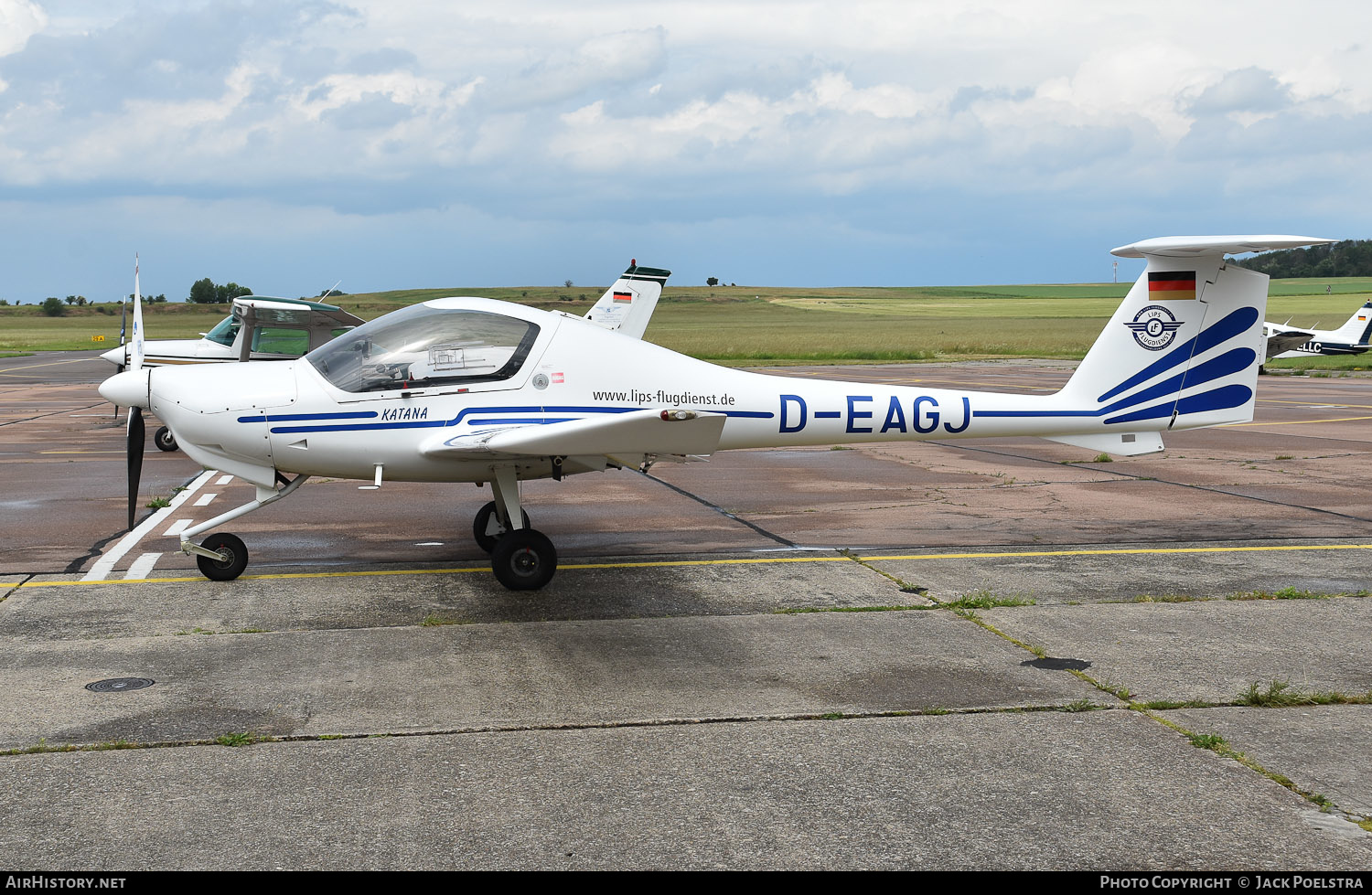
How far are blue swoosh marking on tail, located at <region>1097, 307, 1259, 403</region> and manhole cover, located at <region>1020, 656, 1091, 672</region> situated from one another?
3.83 m

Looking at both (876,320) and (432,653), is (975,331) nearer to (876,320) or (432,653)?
(876,320)

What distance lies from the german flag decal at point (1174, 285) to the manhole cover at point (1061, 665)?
4157 millimetres

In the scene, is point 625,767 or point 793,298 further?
point 793,298

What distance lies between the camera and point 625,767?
4.75 metres

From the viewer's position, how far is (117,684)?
5.89 meters

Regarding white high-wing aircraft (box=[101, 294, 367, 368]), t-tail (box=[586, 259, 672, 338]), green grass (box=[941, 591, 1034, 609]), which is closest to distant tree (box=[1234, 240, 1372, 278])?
t-tail (box=[586, 259, 672, 338])

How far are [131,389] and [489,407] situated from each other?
261 cm

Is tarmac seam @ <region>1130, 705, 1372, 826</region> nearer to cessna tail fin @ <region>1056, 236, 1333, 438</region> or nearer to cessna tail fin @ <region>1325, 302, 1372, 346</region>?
cessna tail fin @ <region>1056, 236, 1333, 438</region>

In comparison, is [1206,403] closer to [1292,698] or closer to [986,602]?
[986,602]

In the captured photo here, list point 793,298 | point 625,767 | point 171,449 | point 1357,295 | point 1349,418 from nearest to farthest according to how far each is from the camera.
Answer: point 625,767 → point 171,449 → point 1349,418 → point 1357,295 → point 793,298

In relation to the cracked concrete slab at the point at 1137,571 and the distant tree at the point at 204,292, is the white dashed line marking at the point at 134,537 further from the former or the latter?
the distant tree at the point at 204,292

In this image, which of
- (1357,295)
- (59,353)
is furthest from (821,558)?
(1357,295)

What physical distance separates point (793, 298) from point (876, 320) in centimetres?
5849

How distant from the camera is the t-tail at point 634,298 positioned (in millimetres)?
23953
